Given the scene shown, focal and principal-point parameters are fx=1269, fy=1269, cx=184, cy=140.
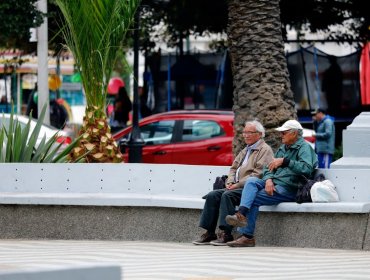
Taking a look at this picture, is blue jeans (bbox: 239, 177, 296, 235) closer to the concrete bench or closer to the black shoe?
the black shoe

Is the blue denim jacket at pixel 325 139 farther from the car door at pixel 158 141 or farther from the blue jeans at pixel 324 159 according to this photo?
the car door at pixel 158 141

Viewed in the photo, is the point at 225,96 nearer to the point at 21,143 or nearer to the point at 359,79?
the point at 359,79

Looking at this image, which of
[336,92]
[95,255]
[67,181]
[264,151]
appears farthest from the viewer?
[336,92]


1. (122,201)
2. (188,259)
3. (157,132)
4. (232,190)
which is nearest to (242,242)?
(232,190)

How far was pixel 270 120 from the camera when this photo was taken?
48.3 ft

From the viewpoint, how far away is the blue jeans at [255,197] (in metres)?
12.2

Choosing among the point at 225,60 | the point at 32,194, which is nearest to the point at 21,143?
the point at 32,194

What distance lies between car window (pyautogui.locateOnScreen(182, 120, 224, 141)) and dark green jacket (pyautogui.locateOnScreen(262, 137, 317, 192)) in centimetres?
834

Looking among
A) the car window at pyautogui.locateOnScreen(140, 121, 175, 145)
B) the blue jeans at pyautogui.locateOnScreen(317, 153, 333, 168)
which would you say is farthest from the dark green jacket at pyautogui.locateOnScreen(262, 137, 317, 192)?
the blue jeans at pyautogui.locateOnScreen(317, 153, 333, 168)

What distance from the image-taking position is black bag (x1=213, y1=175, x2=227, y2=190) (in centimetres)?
1287

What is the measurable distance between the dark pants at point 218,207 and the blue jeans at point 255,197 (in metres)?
0.23

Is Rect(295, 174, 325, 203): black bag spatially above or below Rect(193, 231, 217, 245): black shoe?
above

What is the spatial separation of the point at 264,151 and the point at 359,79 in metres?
18.2

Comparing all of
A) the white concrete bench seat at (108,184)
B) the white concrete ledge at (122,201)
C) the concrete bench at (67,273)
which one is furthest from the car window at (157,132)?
the concrete bench at (67,273)
